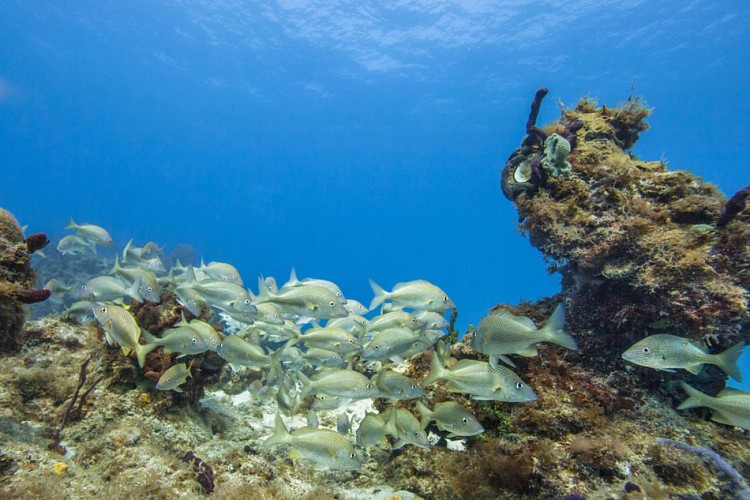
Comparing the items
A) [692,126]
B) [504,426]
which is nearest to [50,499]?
[504,426]

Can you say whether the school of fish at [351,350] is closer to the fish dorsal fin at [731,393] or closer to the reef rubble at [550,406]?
the fish dorsal fin at [731,393]

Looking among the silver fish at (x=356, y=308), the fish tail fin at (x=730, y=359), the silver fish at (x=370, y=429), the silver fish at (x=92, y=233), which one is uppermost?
the silver fish at (x=92, y=233)

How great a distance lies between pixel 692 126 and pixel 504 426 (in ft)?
280

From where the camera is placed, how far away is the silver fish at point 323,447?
401 cm

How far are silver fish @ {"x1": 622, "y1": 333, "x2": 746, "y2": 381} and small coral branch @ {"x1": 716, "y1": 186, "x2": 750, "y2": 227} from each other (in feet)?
6.94

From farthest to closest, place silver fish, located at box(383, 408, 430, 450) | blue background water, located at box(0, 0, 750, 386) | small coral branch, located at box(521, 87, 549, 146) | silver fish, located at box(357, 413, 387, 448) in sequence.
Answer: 1. blue background water, located at box(0, 0, 750, 386)
2. small coral branch, located at box(521, 87, 549, 146)
3. silver fish, located at box(357, 413, 387, 448)
4. silver fish, located at box(383, 408, 430, 450)

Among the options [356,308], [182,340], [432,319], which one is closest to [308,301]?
[182,340]

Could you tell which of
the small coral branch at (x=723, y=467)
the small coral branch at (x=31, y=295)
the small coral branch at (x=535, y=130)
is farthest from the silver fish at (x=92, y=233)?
the small coral branch at (x=723, y=467)

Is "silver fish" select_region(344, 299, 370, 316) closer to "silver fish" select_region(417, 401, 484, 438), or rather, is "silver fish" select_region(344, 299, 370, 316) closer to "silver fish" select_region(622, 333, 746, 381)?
"silver fish" select_region(417, 401, 484, 438)

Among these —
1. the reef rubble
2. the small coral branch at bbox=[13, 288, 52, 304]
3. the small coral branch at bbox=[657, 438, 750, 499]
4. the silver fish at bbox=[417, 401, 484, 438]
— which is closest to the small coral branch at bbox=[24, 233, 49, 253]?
the small coral branch at bbox=[13, 288, 52, 304]

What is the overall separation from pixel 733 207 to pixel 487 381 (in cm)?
445

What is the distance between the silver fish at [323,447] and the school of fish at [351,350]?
1 centimetres

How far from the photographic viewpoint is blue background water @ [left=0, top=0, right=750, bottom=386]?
45.6m

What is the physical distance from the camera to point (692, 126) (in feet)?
214
